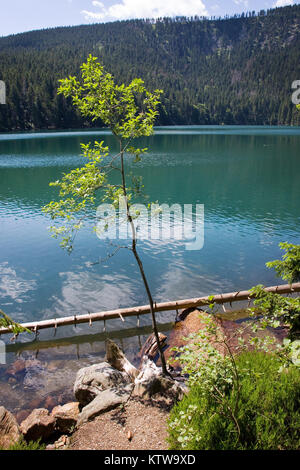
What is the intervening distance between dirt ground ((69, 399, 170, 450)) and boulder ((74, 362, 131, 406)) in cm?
113

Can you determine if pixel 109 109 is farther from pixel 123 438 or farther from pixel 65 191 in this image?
pixel 123 438

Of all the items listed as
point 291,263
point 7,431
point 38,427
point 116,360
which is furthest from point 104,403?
point 291,263

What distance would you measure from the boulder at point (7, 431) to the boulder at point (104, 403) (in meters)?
1.26

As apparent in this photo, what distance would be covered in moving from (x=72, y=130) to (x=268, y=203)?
11980 centimetres

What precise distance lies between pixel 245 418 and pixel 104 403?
125 inches

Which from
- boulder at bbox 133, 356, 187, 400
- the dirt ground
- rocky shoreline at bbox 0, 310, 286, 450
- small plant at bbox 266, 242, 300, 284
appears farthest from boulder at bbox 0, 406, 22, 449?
small plant at bbox 266, 242, 300, 284

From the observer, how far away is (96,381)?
8203 mm

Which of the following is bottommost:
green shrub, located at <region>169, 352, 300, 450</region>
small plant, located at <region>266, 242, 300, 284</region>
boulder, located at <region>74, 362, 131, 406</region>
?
boulder, located at <region>74, 362, 131, 406</region>

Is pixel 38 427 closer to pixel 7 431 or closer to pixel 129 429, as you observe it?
pixel 7 431

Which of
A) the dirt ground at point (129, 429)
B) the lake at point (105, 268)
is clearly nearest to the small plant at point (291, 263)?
the dirt ground at point (129, 429)

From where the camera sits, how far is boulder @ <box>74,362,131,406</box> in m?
7.97

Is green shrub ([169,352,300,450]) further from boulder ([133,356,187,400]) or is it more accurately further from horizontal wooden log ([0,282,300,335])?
horizontal wooden log ([0,282,300,335])
